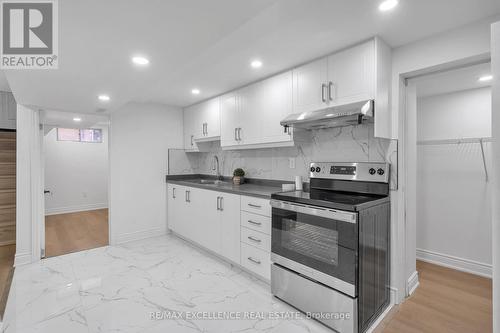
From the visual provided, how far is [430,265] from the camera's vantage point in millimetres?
3004

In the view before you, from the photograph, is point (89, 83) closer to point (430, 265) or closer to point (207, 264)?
point (207, 264)

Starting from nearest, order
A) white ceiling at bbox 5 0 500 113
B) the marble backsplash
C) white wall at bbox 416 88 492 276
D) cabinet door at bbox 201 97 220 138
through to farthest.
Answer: white ceiling at bbox 5 0 500 113 → the marble backsplash → white wall at bbox 416 88 492 276 → cabinet door at bbox 201 97 220 138

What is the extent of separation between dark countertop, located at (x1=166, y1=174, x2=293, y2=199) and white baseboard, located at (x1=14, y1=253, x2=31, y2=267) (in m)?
2.01

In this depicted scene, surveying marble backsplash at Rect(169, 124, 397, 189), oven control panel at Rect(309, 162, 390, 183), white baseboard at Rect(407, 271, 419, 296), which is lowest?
white baseboard at Rect(407, 271, 419, 296)

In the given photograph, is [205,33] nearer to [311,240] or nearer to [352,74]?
A: [352,74]

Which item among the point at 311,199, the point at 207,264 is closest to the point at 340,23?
the point at 311,199

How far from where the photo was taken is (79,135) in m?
6.11

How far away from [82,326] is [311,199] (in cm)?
205

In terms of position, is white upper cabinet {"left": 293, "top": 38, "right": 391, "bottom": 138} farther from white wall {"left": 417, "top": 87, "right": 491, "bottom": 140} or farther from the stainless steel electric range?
white wall {"left": 417, "top": 87, "right": 491, "bottom": 140}

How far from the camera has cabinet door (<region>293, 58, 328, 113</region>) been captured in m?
2.31

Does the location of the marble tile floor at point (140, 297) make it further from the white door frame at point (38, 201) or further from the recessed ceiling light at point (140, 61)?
the recessed ceiling light at point (140, 61)

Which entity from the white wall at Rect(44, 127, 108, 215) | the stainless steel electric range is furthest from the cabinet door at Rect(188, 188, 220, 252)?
the white wall at Rect(44, 127, 108, 215)

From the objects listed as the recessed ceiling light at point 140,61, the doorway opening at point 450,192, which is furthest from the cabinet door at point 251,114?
the doorway opening at point 450,192

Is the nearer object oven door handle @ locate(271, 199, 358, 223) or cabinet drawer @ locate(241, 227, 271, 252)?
oven door handle @ locate(271, 199, 358, 223)
